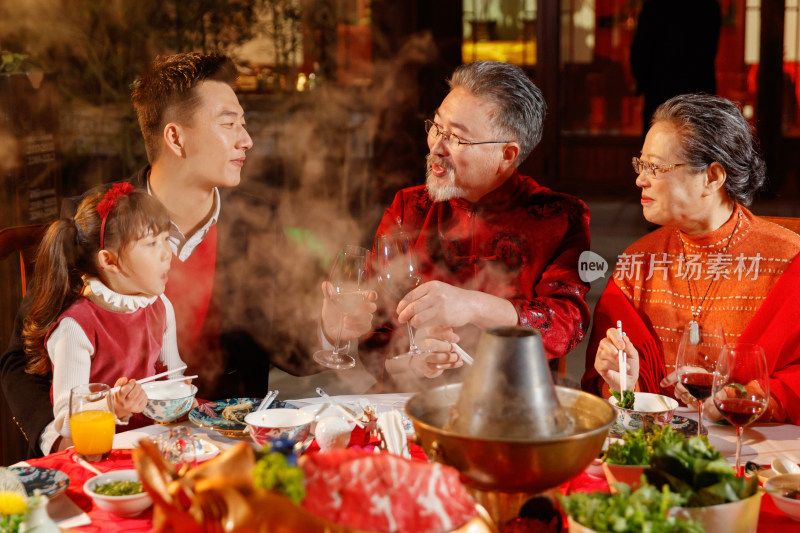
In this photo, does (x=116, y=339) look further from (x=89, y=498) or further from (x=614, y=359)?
(x=614, y=359)

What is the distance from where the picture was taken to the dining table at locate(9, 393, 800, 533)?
1.32 metres

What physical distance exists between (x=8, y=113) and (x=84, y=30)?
94.7 inches

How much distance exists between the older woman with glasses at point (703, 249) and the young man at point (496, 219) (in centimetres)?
17

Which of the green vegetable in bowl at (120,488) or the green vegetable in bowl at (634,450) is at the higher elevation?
the green vegetable in bowl at (634,450)

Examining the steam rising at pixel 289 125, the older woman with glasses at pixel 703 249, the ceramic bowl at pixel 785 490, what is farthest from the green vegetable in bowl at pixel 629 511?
the steam rising at pixel 289 125

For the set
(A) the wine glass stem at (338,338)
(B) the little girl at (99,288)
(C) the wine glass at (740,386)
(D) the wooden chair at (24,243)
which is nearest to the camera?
(C) the wine glass at (740,386)

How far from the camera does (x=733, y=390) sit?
1.54 m

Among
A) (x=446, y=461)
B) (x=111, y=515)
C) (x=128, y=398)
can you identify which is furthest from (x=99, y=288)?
(x=446, y=461)

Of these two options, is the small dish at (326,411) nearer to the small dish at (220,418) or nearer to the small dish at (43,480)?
the small dish at (220,418)

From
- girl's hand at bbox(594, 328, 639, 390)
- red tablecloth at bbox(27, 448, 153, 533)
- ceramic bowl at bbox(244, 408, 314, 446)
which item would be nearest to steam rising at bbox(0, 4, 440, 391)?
girl's hand at bbox(594, 328, 639, 390)

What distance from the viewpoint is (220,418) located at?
1.78 metres

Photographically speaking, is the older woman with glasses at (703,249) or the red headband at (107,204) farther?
A: the older woman with glasses at (703,249)

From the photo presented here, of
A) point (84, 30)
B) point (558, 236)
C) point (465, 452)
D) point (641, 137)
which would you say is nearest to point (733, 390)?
point (465, 452)

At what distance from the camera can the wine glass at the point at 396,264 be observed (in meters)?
1.84
